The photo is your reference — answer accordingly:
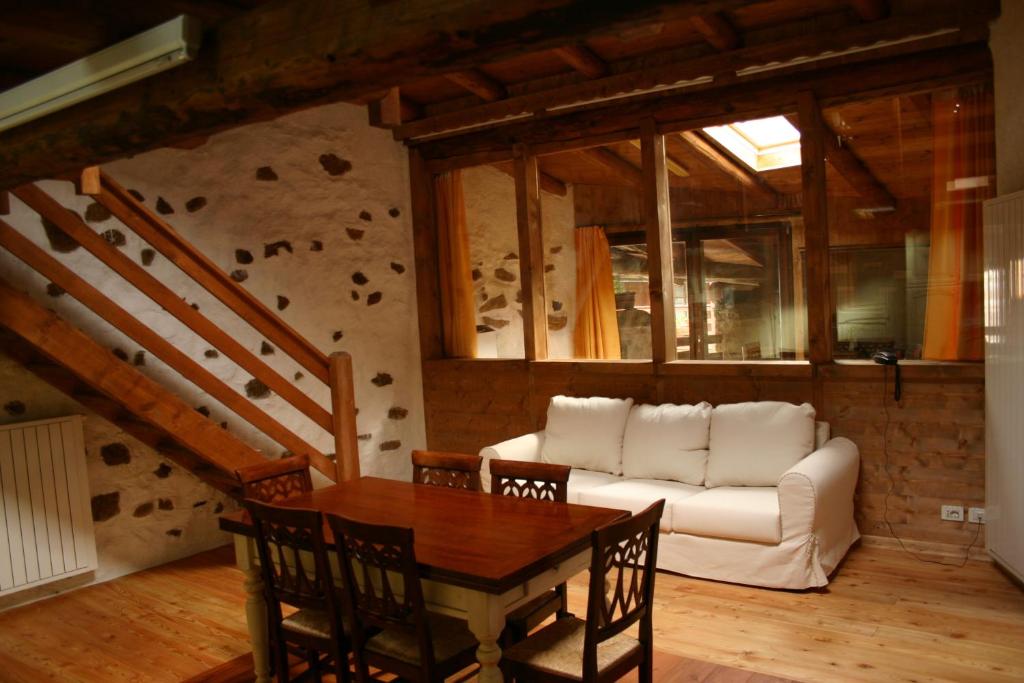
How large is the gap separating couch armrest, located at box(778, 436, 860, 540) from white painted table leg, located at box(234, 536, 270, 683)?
2435mm

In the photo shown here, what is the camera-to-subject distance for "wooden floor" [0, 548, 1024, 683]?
3137 mm

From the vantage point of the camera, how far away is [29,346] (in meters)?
4.01

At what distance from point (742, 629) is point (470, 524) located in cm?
152

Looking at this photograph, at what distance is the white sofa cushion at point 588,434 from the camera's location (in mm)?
4938

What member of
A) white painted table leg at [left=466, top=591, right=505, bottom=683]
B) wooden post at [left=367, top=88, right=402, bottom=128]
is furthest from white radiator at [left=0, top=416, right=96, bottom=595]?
white painted table leg at [left=466, top=591, right=505, bottom=683]

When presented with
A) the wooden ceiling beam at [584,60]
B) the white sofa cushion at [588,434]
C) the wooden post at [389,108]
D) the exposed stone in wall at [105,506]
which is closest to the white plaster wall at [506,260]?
the white sofa cushion at [588,434]

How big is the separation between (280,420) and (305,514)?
2.81 metres

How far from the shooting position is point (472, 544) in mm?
2564

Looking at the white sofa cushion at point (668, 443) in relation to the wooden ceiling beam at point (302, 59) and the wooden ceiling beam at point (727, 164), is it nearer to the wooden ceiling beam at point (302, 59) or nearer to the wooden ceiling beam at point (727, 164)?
the wooden ceiling beam at point (727, 164)

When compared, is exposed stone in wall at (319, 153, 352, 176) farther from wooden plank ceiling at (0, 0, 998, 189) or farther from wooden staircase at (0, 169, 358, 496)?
wooden staircase at (0, 169, 358, 496)

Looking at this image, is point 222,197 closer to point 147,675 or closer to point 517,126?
point 517,126

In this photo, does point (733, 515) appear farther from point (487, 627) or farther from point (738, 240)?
point (487, 627)

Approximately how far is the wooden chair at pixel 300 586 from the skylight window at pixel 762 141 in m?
3.52

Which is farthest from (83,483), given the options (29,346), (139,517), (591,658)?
(591,658)
